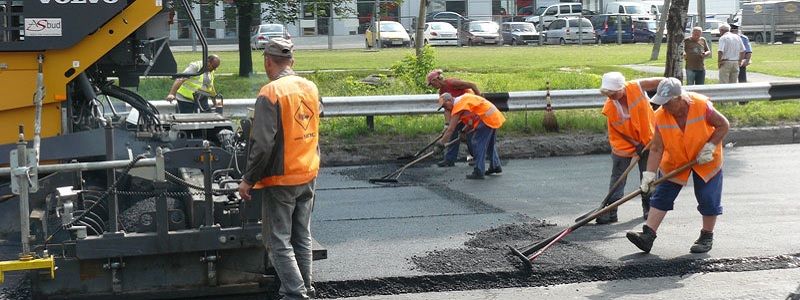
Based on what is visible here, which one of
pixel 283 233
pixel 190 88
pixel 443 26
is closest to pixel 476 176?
pixel 190 88

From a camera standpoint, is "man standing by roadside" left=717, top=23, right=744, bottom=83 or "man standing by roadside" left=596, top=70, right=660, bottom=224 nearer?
"man standing by roadside" left=596, top=70, right=660, bottom=224

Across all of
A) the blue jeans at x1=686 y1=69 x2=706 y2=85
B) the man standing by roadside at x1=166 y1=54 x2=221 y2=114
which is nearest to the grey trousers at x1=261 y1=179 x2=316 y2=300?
the man standing by roadside at x1=166 y1=54 x2=221 y2=114

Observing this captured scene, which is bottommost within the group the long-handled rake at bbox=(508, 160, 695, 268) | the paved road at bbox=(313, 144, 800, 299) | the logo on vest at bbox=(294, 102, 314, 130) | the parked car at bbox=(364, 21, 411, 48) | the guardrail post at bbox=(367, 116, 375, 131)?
the paved road at bbox=(313, 144, 800, 299)

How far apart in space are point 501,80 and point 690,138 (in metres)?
11.5

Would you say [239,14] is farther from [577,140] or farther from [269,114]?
[269,114]

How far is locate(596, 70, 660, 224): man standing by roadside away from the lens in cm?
933

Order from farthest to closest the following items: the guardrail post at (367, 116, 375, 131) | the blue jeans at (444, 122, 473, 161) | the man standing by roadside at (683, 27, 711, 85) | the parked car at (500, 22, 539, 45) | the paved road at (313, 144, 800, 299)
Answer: the parked car at (500, 22, 539, 45), the man standing by roadside at (683, 27, 711, 85), the guardrail post at (367, 116, 375, 131), the blue jeans at (444, 122, 473, 161), the paved road at (313, 144, 800, 299)

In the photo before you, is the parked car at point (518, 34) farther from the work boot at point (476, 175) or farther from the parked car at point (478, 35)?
the work boot at point (476, 175)

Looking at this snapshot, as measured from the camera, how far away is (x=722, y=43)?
62.5 feet

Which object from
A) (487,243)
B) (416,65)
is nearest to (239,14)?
(416,65)

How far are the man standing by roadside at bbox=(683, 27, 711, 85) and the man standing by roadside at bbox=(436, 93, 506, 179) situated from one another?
7437mm

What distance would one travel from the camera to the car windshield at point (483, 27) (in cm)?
4175

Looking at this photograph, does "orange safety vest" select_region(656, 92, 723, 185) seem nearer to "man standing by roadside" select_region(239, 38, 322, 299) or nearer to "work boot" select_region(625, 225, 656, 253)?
"work boot" select_region(625, 225, 656, 253)

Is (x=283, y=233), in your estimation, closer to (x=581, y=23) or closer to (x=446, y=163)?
(x=446, y=163)
